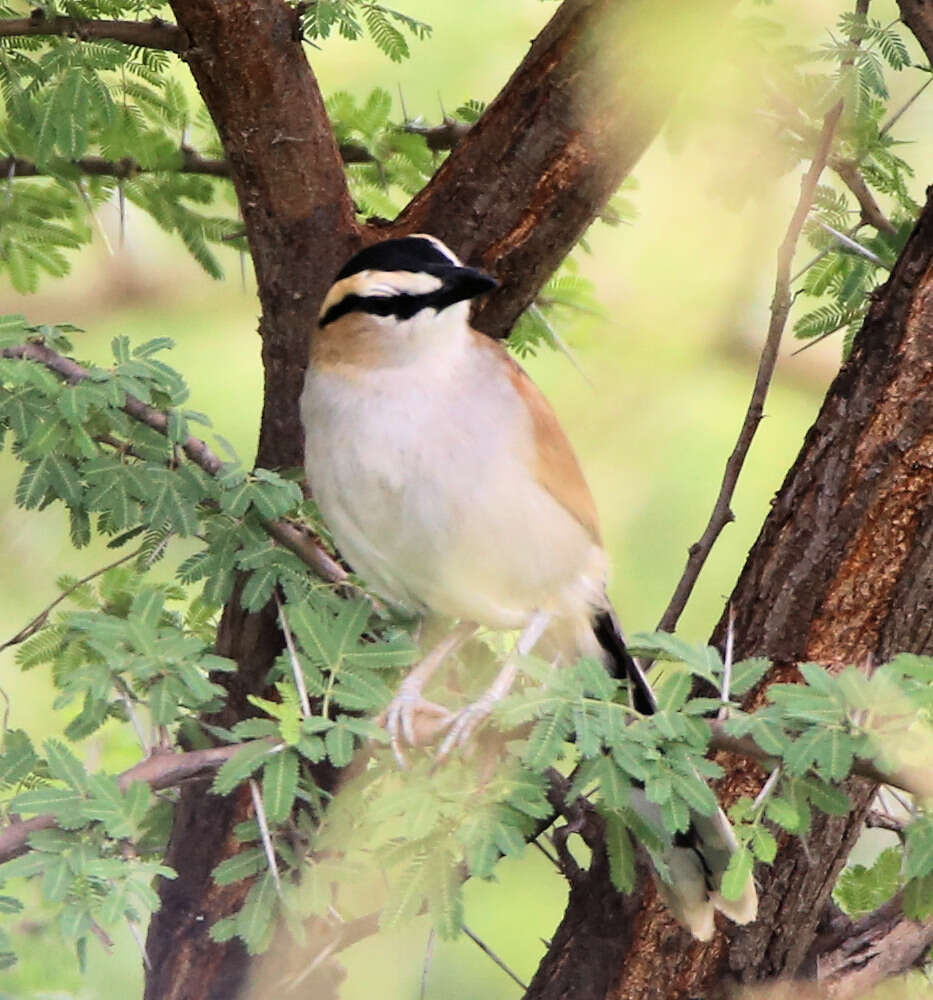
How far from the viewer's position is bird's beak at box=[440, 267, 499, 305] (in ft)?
12.4

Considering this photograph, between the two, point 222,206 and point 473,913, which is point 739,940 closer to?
Result: point 473,913

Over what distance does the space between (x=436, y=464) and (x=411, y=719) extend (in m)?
0.62

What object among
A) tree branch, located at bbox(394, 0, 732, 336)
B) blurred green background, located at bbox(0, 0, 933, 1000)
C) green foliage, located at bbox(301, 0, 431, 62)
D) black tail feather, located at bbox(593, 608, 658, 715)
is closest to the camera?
green foliage, located at bbox(301, 0, 431, 62)

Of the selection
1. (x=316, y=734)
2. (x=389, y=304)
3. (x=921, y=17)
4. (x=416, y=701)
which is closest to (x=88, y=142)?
(x=389, y=304)

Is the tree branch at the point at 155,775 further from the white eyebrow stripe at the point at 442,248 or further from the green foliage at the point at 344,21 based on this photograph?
the green foliage at the point at 344,21

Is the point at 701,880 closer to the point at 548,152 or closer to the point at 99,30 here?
the point at 548,152

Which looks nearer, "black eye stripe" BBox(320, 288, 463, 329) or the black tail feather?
"black eye stripe" BBox(320, 288, 463, 329)

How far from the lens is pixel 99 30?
4082mm

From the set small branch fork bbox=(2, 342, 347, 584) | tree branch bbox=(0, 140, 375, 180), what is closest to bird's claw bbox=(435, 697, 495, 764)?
small branch fork bbox=(2, 342, 347, 584)

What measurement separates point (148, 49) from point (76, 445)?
1.33 metres

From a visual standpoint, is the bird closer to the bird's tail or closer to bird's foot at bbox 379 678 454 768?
bird's foot at bbox 379 678 454 768

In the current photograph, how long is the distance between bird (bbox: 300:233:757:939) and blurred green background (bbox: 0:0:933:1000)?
147 centimetres

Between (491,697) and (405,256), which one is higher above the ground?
(405,256)

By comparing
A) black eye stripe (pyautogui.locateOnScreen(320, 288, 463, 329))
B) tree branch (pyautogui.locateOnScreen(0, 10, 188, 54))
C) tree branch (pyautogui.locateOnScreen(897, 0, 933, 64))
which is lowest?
black eye stripe (pyautogui.locateOnScreen(320, 288, 463, 329))
